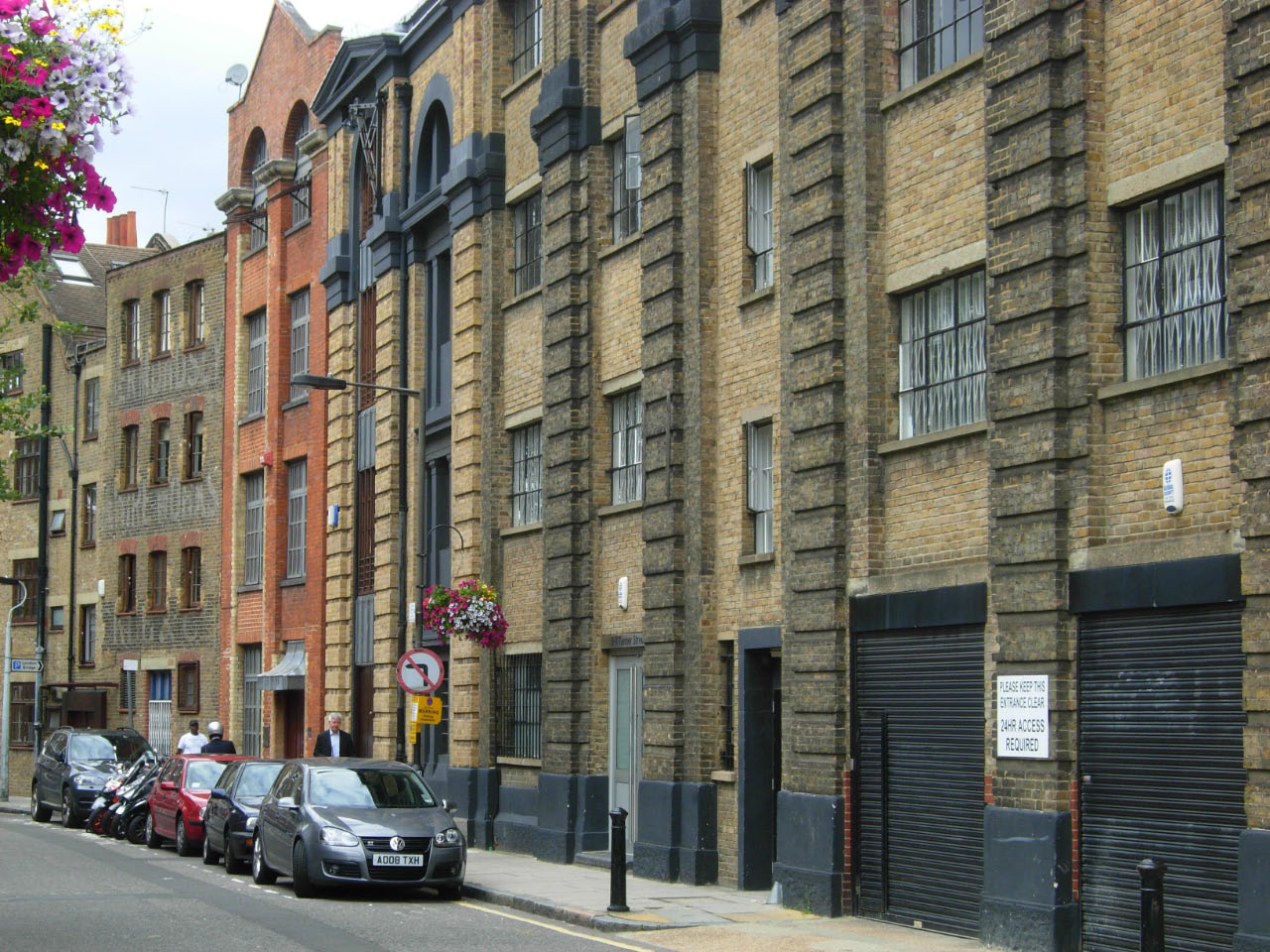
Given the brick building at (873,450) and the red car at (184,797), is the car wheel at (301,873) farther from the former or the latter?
the red car at (184,797)

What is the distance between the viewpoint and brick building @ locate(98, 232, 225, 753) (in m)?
43.5

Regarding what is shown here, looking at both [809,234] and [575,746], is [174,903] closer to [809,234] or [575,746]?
[575,746]

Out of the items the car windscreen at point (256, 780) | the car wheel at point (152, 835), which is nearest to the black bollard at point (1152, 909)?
the car windscreen at point (256, 780)

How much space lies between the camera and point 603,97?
24906 mm

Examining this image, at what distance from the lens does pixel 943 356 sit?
57.2ft

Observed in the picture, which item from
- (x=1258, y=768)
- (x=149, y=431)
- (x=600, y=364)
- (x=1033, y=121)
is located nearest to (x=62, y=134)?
(x=1033, y=121)

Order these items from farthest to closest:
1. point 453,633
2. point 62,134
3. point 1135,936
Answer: point 453,633, point 1135,936, point 62,134

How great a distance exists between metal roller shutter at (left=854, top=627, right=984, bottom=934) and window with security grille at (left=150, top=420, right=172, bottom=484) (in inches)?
1219

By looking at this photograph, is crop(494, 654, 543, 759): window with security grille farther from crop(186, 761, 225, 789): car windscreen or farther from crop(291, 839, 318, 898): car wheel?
crop(291, 839, 318, 898): car wheel

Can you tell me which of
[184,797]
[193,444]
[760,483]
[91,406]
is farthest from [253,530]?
[760,483]

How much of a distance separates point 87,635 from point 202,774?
950 inches

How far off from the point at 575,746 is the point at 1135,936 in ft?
36.5

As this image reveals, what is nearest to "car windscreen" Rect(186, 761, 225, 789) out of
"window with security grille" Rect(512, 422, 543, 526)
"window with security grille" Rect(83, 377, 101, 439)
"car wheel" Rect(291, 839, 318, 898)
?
"window with security grille" Rect(512, 422, 543, 526)

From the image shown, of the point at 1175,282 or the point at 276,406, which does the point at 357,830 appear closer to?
the point at 1175,282
